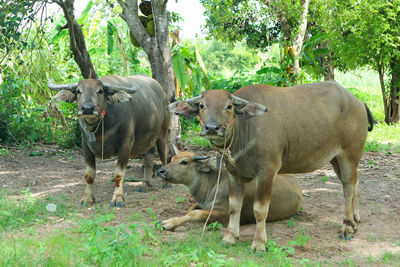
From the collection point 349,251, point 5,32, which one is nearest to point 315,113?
point 349,251

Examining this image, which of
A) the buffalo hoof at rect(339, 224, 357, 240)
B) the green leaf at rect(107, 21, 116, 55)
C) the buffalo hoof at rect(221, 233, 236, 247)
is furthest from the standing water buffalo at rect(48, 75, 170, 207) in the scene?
the green leaf at rect(107, 21, 116, 55)

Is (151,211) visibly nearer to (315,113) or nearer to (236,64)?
(315,113)

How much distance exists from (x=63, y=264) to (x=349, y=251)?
116 inches

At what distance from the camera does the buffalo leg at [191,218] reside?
17.7 ft

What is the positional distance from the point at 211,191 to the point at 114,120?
176 centimetres

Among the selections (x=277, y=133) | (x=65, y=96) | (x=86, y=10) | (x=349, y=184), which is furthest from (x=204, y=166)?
(x=86, y=10)

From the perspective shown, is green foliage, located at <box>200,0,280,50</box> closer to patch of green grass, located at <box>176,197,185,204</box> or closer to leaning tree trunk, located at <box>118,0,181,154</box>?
leaning tree trunk, located at <box>118,0,181,154</box>

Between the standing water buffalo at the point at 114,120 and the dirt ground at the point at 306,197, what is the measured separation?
56 cm

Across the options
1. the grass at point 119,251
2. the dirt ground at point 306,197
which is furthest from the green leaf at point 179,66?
the grass at point 119,251

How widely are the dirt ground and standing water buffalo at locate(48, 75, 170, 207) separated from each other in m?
0.56

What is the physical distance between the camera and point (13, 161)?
926 centimetres

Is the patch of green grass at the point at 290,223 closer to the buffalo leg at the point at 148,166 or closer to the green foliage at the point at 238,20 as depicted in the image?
the buffalo leg at the point at 148,166

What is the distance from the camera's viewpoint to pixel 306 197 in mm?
6926

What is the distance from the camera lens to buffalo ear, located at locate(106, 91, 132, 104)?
643 centimetres
